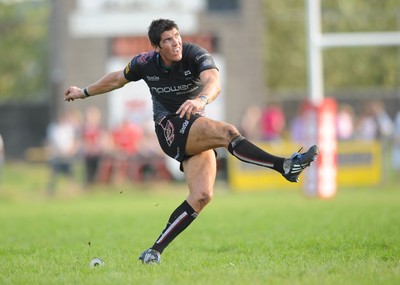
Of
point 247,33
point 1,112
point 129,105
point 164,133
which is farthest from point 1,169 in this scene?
point 164,133

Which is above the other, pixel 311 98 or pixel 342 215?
pixel 311 98

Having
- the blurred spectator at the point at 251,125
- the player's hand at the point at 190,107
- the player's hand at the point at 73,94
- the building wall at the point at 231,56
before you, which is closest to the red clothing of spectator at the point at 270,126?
the blurred spectator at the point at 251,125

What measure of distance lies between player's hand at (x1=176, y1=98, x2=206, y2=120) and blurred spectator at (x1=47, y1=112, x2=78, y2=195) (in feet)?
50.1

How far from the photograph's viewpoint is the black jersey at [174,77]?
27.1 feet

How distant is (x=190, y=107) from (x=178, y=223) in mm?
1200

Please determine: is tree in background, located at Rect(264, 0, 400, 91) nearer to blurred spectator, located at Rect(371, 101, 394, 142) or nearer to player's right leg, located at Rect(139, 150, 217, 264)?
blurred spectator, located at Rect(371, 101, 394, 142)

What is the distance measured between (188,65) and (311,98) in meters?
10.4

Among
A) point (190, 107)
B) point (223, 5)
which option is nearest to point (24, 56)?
point (223, 5)

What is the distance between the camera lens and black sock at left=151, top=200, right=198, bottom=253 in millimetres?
8219

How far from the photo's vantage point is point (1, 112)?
3058cm

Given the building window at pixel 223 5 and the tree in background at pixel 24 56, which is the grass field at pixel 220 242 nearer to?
the building window at pixel 223 5

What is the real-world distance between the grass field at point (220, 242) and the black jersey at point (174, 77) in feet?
4.73

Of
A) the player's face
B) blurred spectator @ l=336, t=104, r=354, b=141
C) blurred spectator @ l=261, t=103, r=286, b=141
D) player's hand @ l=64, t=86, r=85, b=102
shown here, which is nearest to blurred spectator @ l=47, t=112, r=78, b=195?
blurred spectator @ l=261, t=103, r=286, b=141

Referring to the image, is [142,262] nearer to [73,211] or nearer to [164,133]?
[164,133]
